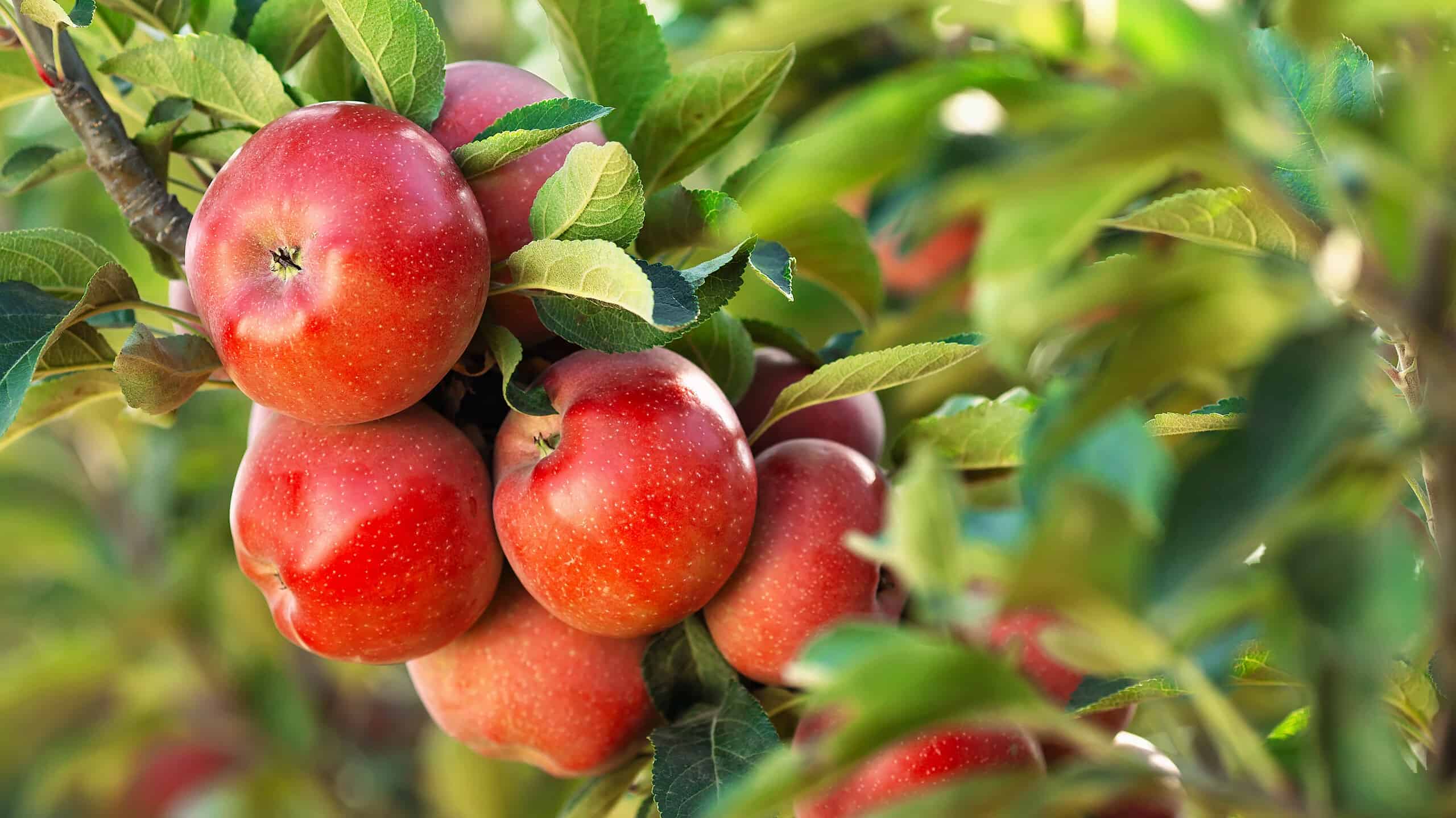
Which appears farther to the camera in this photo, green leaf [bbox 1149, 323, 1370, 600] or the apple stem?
the apple stem

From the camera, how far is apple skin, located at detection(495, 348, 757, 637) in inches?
21.7

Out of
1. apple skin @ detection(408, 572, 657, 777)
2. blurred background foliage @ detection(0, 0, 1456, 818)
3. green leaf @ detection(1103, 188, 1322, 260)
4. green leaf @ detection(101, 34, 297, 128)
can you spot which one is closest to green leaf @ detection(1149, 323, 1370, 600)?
blurred background foliage @ detection(0, 0, 1456, 818)

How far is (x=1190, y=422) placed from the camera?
0.53 meters

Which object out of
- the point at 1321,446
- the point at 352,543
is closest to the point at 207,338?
the point at 352,543

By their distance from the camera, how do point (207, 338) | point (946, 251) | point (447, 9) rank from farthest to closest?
point (447, 9) < point (946, 251) < point (207, 338)

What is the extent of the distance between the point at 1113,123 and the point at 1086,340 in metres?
0.10

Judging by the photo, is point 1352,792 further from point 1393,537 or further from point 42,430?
point 42,430

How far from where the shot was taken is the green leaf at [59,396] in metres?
0.65

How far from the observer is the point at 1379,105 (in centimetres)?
49

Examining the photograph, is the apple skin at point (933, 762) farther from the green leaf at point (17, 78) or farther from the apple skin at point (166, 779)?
the apple skin at point (166, 779)

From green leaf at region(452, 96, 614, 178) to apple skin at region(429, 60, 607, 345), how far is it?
0.04ft

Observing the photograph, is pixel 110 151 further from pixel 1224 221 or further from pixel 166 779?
pixel 166 779

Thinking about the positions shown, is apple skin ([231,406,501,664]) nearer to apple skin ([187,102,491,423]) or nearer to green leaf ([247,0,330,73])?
apple skin ([187,102,491,423])

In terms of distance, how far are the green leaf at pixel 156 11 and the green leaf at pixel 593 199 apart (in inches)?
9.5
